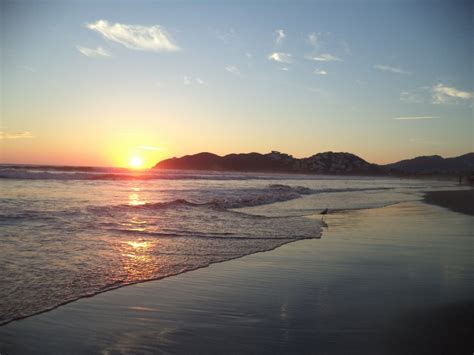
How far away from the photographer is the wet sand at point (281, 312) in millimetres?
4039

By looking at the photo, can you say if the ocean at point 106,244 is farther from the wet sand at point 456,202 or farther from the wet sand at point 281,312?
the wet sand at point 456,202

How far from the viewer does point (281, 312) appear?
4.95 meters

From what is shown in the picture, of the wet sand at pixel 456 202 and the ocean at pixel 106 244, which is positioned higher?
the wet sand at pixel 456 202

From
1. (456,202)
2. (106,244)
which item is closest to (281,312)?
(106,244)

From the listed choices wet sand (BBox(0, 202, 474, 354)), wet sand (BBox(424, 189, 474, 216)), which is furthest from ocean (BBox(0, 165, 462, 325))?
wet sand (BBox(424, 189, 474, 216))

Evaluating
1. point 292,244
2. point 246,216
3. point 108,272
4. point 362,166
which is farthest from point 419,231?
point 362,166

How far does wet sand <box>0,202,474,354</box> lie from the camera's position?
4.04 metres

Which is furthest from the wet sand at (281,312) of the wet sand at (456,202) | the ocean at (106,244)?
the wet sand at (456,202)

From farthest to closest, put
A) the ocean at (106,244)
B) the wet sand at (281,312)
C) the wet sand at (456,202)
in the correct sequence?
the wet sand at (456,202)
the ocean at (106,244)
the wet sand at (281,312)

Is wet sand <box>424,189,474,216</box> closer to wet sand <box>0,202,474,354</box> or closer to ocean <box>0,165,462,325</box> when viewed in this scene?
ocean <box>0,165,462,325</box>

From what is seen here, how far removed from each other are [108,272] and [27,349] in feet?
9.68

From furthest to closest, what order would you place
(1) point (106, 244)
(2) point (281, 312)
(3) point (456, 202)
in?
(3) point (456, 202), (1) point (106, 244), (2) point (281, 312)

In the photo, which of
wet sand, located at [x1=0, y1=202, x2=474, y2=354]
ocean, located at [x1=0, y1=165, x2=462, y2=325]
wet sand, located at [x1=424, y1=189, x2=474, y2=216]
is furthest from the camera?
wet sand, located at [x1=424, y1=189, x2=474, y2=216]

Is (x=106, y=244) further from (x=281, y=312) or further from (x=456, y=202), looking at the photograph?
(x=456, y=202)
